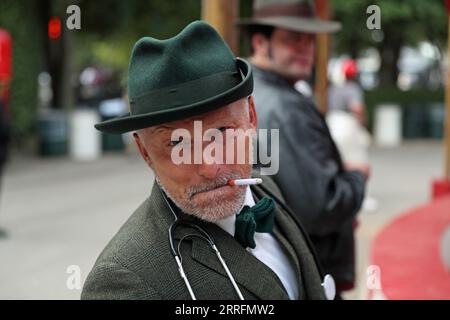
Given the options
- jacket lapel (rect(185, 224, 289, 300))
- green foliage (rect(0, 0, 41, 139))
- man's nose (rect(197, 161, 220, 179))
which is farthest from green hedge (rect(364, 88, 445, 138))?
man's nose (rect(197, 161, 220, 179))

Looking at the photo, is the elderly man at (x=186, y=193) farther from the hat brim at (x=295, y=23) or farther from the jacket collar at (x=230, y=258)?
the hat brim at (x=295, y=23)

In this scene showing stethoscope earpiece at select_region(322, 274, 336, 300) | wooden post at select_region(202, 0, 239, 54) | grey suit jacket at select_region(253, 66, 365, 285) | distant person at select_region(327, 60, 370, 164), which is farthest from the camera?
distant person at select_region(327, 60, 370, 164)

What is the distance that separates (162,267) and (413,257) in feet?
6.98

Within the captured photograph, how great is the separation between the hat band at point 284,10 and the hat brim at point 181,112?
158cm

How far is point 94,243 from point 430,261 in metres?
4.65

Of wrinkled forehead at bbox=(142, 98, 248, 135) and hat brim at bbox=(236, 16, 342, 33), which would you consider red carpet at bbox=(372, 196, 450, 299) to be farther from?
wrinkled forehead at bbox=(142, 98, 248, 135)

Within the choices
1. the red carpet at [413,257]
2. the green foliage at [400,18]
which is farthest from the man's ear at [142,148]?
the green foliage at [400,18]

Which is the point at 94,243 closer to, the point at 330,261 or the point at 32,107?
the point at 330,261

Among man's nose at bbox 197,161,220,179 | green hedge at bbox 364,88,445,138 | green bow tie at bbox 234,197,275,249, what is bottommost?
green hedge at bbox 364,88,445,138

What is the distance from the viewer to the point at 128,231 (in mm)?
1802

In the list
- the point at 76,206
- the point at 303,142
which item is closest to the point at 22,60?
the point at 76,206

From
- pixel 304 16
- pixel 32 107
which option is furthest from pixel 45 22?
pixel 304 16

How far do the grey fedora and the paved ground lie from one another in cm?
149

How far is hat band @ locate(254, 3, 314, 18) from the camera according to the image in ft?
10.9
